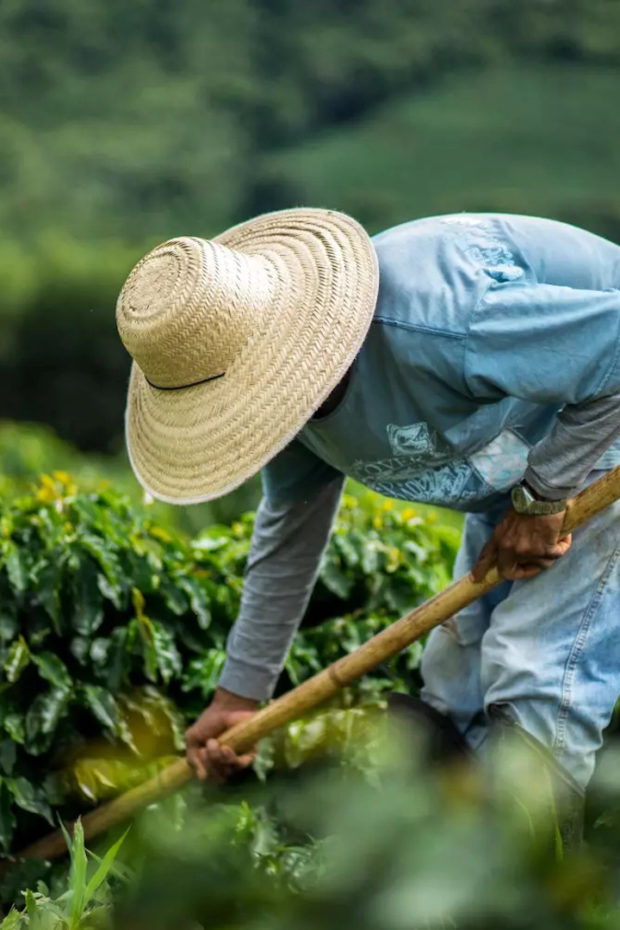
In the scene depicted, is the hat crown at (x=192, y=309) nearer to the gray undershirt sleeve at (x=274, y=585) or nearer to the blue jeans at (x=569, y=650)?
the gray undershirt sleeve at (x=274, y=585)

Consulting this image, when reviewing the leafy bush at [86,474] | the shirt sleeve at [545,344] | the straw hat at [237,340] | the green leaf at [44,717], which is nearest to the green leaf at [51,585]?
the green leaf at [44,717]

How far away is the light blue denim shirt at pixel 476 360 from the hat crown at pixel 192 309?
0.22 meters

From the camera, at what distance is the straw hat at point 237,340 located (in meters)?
2.33

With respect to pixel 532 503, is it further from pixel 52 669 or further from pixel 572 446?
pixel 52 669

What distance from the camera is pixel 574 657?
2592 millimetres

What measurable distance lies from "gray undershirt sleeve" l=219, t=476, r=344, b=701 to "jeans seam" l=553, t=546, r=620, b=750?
66 cm

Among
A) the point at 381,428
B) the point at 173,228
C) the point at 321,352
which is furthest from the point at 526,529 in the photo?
the point at 173,228

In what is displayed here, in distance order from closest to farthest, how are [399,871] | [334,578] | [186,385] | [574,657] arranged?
[399,871], [186,385], [574,657], [334,578]

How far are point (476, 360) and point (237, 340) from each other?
430 millimetres

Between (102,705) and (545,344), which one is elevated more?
(545,344)

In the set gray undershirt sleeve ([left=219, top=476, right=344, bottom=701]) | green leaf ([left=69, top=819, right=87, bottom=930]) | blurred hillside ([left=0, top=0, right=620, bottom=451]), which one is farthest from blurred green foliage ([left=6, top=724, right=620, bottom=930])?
blurred hillside ([left=0, top=0, right=620, bottom=451])

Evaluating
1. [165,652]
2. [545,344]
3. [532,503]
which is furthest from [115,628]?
[545,344]

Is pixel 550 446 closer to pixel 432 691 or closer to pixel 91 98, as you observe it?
pixel 432 691

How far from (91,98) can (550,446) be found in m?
8.27
